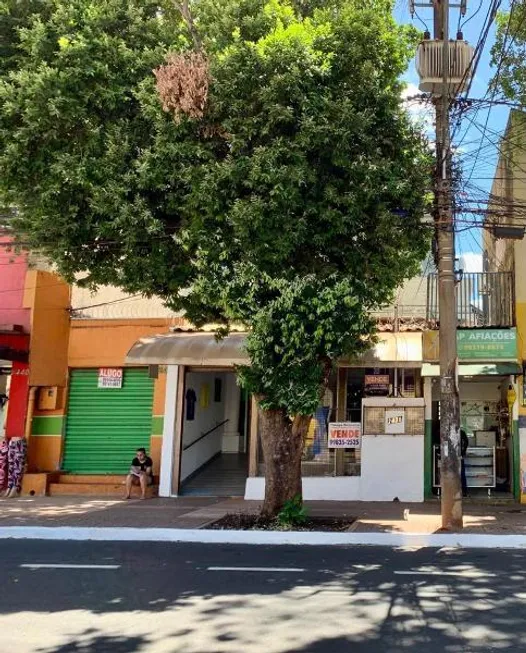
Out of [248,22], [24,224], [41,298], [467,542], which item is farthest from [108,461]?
[248,22]

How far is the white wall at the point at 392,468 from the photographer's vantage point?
45.4ft

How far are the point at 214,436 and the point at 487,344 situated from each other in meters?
7.52

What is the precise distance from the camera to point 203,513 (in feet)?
39.8

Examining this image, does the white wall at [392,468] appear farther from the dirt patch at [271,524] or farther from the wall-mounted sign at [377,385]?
the dirt patch at [271,524]

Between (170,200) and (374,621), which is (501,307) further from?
(374,621)

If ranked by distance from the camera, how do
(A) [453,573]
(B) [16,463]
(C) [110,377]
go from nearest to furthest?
1. (A) [453,573]
2. (B) [16,463]
3. (C) [110,377]

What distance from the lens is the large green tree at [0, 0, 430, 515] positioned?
30.0 feet

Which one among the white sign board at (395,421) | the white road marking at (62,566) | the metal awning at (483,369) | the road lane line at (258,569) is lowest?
the white road marking at (62,566)

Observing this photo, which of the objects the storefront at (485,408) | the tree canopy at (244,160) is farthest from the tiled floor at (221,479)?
the tree canopy at (244,160)

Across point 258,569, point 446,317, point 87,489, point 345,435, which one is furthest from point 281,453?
point 87,489

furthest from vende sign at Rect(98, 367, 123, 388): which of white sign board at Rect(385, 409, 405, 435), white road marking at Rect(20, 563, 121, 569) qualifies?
white road marking at Rect(20, 563, 121, 569)

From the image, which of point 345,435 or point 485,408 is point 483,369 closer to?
point 485,408

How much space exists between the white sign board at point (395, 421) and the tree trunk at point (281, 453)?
13.8 ft

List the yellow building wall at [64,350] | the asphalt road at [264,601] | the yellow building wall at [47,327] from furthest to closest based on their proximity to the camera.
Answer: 1. the yellow building wall at [64,350]
2. the yellow building wall at [47,327]
3. the asphalt road at [264,601]
